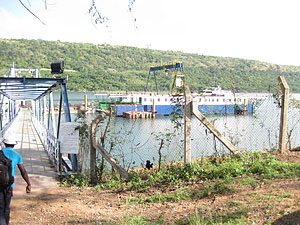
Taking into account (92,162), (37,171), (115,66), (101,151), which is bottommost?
(37,171)

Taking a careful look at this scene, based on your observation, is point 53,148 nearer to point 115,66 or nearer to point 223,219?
point 223,219

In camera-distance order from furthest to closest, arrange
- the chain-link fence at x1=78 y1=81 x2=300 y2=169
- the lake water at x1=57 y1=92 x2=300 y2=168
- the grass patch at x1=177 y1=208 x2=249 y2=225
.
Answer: the lake water at x1=57 y1=92 x2=300 y2=168 → the chain-link fence at x1=78 y1=81 x2=300 y2=169 → the grass patch at x1=177 y1=208 x2=249 y2=225

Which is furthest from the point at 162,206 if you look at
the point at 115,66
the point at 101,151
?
the point at 115,66

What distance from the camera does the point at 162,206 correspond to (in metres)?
4.57

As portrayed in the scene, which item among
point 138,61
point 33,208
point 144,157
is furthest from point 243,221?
point 138,61

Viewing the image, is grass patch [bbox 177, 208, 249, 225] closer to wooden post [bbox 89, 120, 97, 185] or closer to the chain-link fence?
the chain-link fence

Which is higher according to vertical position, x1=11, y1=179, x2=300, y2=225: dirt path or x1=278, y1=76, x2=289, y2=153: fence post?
x1=278, y1=76, x2=289, y2=153: fence post

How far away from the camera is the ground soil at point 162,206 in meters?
3.73

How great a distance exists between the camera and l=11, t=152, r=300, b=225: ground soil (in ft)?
12.2

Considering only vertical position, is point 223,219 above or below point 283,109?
below

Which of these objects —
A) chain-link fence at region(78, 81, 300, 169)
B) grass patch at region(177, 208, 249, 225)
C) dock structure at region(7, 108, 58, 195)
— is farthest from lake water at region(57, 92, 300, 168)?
grass patch at region(177, 208, 249, 225)

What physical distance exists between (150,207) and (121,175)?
1561 millimetres

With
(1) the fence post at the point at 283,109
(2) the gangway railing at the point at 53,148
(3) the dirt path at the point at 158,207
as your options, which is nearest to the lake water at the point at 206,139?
(1) the fence post at the point at 283,109

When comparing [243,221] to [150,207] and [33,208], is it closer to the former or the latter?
[150,207]
